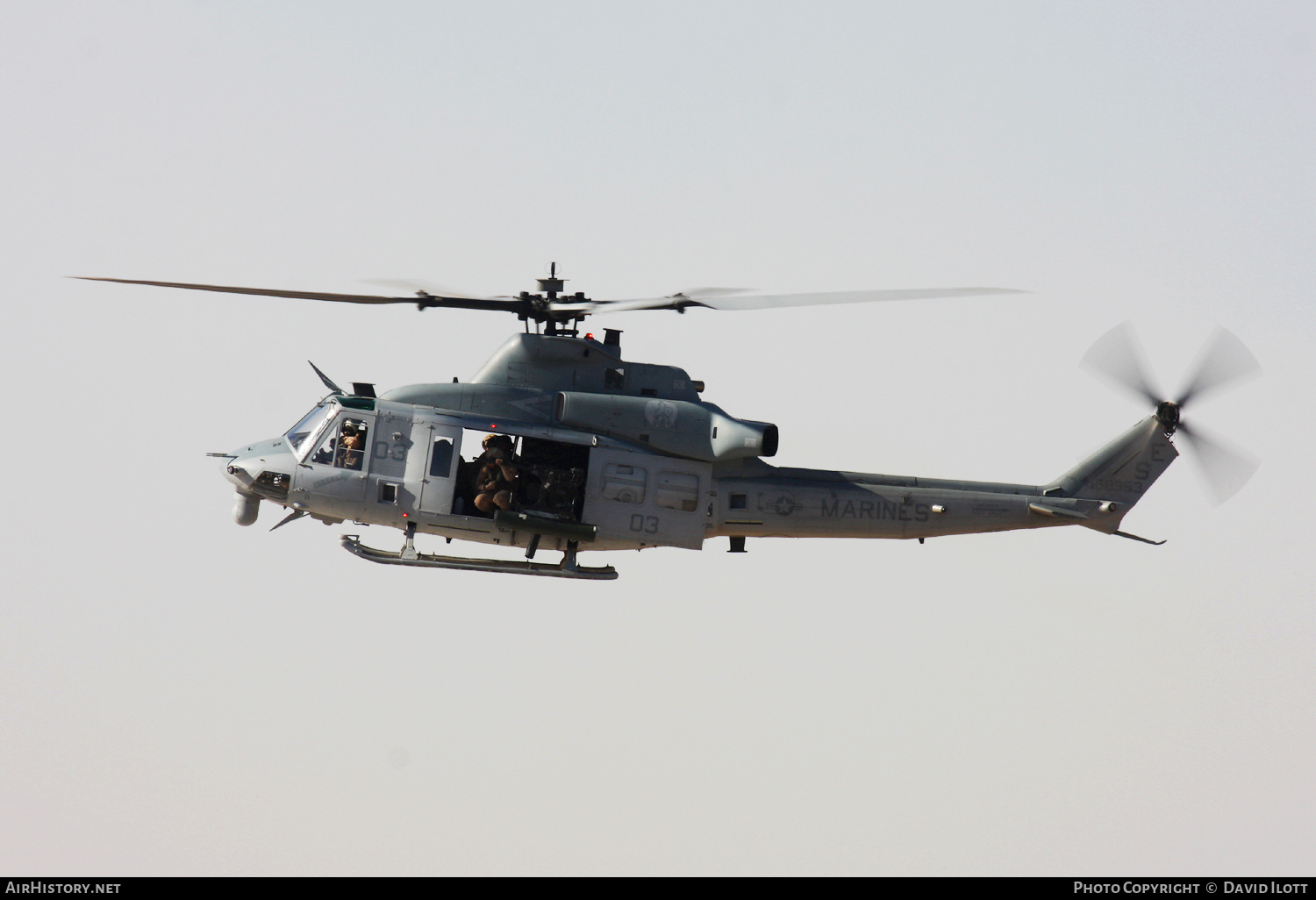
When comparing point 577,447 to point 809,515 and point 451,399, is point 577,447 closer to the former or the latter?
point 451,399

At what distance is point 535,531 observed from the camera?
18.3 meters

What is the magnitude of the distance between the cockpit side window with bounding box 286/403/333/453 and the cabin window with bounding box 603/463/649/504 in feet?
12.7

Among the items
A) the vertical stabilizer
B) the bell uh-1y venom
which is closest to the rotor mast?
the bell uh-1y venom

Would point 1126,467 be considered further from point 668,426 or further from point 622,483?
point 622,483

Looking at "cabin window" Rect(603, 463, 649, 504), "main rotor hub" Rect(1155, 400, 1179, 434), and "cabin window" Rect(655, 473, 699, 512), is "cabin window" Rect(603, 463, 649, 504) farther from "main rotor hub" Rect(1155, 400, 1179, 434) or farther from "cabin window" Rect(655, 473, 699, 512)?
"main rotor hub" Rect(1155, 400, 1179, 434)

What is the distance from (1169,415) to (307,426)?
496 inches

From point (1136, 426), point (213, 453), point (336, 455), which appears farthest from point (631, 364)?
point (1136, 426)

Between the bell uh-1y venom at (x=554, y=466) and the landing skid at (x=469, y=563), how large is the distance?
0.07 ft

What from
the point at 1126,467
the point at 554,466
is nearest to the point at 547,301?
the point at 554,466

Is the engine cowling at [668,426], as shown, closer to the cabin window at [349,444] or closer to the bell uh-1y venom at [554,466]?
the bell uh-1y venom at [554,466]

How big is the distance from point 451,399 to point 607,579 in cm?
321

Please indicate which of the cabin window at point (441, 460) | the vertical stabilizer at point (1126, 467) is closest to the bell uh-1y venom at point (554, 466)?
the cabin window at point (441, 460)

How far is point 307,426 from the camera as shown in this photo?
19.0 meters

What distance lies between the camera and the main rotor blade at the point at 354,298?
17.1 meters
